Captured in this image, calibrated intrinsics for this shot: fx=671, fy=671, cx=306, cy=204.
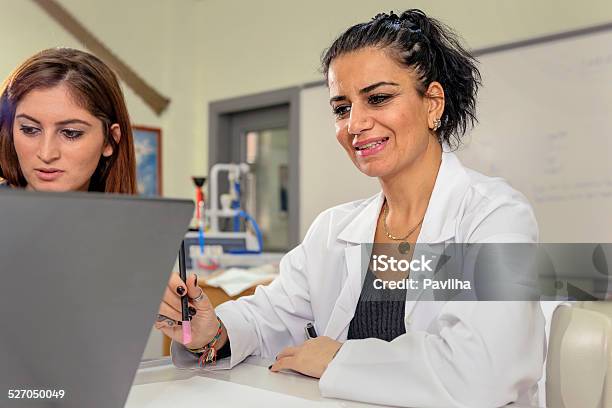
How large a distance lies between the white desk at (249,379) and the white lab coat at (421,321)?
2 centimetres

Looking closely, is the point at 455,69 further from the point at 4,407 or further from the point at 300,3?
the point at 300,3

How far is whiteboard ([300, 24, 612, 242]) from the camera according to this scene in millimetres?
2430

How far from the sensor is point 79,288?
56 centimetres

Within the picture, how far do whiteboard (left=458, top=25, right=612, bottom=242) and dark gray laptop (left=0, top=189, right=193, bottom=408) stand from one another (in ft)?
7.15

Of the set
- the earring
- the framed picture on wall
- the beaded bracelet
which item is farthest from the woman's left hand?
the framed picture on wall

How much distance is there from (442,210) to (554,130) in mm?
1565

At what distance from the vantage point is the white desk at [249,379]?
82 cm

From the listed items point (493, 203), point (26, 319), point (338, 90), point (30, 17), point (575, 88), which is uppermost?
point (30, 17)

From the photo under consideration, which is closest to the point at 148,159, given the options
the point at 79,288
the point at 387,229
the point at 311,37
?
the point at 311,37

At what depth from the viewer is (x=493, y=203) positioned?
3.50 feet

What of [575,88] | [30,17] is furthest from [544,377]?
[30,17]

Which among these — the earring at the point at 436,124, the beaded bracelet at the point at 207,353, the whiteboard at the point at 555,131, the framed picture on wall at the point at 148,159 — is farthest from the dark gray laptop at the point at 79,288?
the framed picture on wall at the point at 148,159

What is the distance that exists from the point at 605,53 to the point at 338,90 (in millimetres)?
1619

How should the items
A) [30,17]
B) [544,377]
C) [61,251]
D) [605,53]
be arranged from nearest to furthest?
[61,251], [544,377], [605,53], [30,17]
